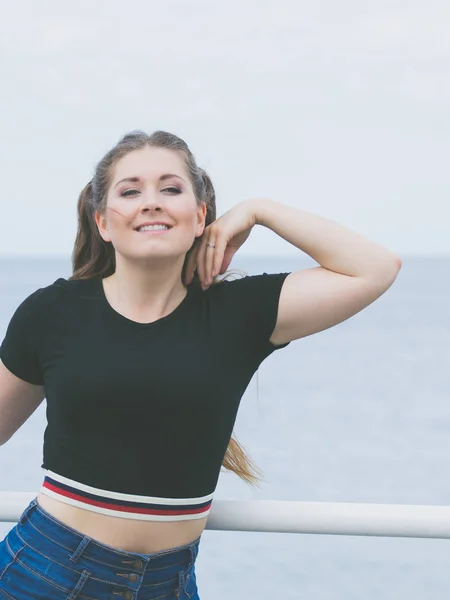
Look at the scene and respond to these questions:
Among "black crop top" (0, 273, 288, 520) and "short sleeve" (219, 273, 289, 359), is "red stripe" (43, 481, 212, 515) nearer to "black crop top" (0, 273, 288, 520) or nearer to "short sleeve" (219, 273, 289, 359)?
"black crop top" (0, 273, 288, 520)

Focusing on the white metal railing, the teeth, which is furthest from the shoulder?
the white metal railing

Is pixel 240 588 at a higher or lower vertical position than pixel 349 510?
lower

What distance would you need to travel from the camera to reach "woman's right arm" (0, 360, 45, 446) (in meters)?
1.96

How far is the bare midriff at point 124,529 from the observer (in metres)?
1.81

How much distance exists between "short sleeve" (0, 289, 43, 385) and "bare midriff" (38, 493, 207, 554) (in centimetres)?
28

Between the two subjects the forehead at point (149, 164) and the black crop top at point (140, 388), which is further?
the forehead at point (149, 164)


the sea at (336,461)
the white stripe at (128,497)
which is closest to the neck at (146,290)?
the sea at (336,461)

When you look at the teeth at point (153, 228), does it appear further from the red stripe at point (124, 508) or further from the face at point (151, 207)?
the red stripe at point (124, 508)

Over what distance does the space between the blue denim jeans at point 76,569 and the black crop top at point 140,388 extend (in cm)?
7

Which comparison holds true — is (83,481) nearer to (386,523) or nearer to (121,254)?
(121,254)

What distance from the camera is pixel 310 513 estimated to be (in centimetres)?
178

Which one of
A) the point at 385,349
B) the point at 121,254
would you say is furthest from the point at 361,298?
the point at 385,349

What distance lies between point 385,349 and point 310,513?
22.5 meters

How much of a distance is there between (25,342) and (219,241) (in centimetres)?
46
